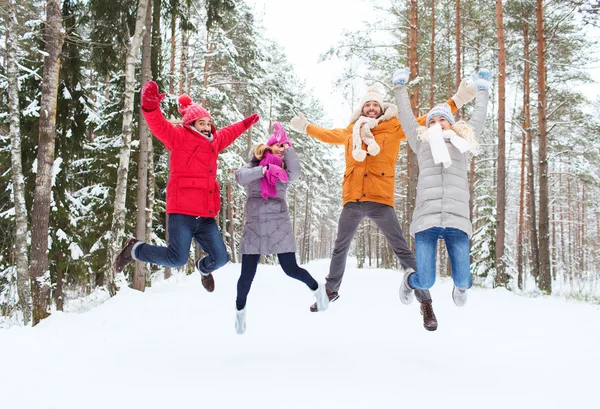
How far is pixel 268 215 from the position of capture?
468 centimetres

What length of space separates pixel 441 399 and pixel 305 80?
36.3m

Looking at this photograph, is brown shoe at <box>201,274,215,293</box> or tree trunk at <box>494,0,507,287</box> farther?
tree trunk at <box>494,0,507,287</box>

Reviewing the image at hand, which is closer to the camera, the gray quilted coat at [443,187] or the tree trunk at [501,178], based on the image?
the gray quilted coat at [443,187]

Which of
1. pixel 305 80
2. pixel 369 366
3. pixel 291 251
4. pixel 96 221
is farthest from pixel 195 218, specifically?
pixel 305 80

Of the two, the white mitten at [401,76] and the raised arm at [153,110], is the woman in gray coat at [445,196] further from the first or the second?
the raised arm at [153,110]

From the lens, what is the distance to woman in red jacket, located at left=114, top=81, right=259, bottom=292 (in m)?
4.62

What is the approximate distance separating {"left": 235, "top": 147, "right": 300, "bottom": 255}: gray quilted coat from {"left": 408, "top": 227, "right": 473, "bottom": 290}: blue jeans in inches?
54.6

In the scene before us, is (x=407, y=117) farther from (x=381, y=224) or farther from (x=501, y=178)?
(x=501, y=178)

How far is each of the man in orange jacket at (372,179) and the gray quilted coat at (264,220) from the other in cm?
70

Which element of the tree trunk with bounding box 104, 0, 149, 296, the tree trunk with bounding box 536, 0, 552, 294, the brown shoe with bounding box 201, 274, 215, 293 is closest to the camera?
the brown shoe with bounding box 201, 274, 215, 293

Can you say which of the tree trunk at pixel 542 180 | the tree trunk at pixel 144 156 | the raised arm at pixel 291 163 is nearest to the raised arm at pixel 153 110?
the raised arm at pixel 291 163

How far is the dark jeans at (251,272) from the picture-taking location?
461 centimetres

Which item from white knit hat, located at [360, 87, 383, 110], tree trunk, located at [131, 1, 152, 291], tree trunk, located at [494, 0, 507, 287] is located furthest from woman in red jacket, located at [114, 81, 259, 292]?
tree trunk, located at [494, 0, 507, 287]

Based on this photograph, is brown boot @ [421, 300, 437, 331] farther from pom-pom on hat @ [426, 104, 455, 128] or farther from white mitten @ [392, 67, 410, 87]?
white mitten @ [392, 67, 410, 87]
